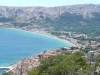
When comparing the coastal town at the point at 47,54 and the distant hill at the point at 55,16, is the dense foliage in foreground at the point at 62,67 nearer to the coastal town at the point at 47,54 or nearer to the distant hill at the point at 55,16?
the coastal town at the point at 47,54

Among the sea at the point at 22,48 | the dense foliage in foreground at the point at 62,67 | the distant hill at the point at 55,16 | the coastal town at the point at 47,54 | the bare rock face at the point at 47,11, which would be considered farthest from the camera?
the bare rock face at the point at 47,11

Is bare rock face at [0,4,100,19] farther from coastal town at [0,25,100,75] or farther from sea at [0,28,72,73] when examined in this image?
coastal town at [0,25,100,75]

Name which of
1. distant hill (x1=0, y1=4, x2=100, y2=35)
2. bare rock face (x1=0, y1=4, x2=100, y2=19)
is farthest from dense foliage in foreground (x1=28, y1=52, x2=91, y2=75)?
bare rock face (x1=0, y1=4, x2=100, y2=19)

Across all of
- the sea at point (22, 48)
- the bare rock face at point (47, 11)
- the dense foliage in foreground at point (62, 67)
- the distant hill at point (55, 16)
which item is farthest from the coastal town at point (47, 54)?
the bare rock face at point (47, 11)

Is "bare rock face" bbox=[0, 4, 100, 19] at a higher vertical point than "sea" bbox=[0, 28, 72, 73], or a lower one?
higher

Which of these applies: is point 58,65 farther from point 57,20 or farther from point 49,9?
point 49,9

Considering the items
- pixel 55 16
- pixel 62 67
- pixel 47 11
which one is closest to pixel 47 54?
pixel 62 67

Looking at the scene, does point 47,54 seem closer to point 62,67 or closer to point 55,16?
point 62,67

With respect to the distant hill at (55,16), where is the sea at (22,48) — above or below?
below
